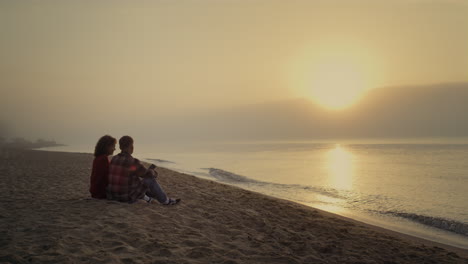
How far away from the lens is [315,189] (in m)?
18.6

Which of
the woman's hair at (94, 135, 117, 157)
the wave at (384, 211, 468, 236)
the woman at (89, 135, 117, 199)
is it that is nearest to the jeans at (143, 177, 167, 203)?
the woman at (89, 135, 117, 199)

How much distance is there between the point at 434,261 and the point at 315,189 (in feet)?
41.5

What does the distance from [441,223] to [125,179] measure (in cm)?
1086

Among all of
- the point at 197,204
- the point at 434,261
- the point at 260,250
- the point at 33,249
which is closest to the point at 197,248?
the point at 260,250

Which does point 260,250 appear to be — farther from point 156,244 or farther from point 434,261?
point 434,261

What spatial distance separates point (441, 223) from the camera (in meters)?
10.7

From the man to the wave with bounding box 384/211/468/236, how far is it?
9.32m

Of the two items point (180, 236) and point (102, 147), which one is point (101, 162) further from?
point (180, 236)

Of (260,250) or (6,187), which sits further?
(6,187)

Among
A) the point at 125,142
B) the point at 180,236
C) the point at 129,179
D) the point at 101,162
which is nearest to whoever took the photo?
the point at 180,236

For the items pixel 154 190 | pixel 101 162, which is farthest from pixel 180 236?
pixel 101 162

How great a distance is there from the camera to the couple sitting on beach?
741cm

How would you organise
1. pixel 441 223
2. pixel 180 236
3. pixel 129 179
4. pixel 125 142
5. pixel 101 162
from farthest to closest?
pixel 441 223 → pixel 129 179 → pixel 101 162 → pixel 125 142 → pixel 180 236

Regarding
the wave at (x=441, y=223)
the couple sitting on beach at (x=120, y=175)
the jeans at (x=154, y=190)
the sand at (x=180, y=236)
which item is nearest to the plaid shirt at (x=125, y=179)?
the couple sitting on beach at (x=120, y=175)
